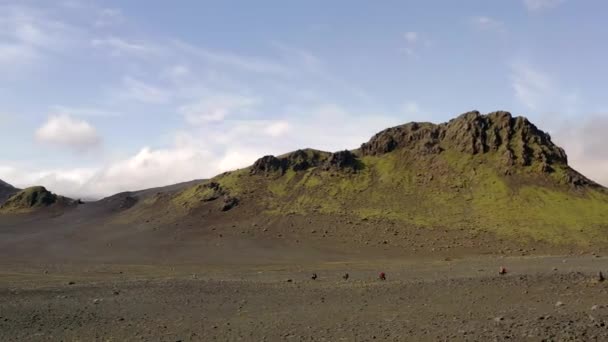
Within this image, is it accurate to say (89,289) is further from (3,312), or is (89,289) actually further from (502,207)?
(502,207)

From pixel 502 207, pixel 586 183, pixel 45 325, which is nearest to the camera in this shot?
pixel 45 325

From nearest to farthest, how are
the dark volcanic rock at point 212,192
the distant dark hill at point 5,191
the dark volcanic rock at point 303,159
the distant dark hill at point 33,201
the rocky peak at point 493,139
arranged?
the rocky peak at point 493,139 → the dark volcanic rock at point 212,192 → the dark volcanic rock at point 303,159 → the distant dark hill at point 33,201 → the distant dark hill at point 5,191

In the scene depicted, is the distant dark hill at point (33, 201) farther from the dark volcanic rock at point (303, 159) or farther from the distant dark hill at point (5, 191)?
the dark volcanic rock at point (303, 159)

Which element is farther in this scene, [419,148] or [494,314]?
[419,148]

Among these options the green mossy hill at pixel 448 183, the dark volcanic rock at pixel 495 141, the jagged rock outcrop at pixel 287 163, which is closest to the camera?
the green mossy hill at pixel 448 183

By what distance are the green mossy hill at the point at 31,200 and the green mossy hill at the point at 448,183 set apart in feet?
164

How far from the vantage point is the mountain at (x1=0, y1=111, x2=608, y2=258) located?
6650cm

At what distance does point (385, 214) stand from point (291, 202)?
1522 cm

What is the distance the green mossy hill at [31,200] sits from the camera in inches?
4931

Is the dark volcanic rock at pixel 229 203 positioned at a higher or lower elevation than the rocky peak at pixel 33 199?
lower

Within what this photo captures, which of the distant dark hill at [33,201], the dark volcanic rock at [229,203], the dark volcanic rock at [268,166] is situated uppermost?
the dark volcanic rock at [268,166]

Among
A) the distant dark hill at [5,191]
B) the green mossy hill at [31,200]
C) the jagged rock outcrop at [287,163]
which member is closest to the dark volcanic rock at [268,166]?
the jagged rock outcrop at [287,163]

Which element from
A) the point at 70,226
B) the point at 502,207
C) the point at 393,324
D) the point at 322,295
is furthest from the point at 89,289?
the point at 70,226

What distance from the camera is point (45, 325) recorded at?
1708 centimetres
